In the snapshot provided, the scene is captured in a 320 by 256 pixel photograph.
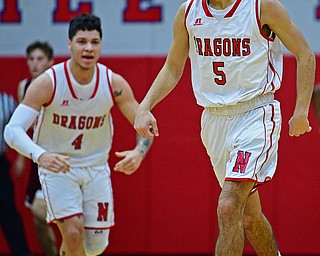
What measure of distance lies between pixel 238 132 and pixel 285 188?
11.5ft

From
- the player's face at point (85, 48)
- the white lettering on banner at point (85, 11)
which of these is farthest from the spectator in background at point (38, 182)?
the player's face at point (85, 48)

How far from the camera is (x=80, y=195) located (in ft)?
22.5

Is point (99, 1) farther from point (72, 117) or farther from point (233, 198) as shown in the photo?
point (233, 198)

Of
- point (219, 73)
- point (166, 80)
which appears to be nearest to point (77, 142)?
point (166, 80)

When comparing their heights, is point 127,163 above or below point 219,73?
below

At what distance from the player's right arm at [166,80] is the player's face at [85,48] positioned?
102cm

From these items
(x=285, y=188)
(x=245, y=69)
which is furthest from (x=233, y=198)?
(x=285, y=188)

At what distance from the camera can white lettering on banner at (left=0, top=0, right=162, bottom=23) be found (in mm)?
9375

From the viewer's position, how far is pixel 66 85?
688 centimetres

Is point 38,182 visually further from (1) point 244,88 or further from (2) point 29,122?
(1) point 244,88

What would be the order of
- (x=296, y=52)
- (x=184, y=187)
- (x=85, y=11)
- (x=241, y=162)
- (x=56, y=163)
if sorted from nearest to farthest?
1. (x=241, y=162)
2. (x=296, y=52)
3. (x=56, y=163)
4. (x=184, y=187)
5. (x=85, y=11)

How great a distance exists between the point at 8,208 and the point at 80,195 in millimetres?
2063

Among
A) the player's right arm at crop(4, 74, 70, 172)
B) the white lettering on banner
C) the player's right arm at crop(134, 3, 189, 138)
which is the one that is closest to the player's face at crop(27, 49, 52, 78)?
the white lettering on banner

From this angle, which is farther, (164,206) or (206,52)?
(164,206)
